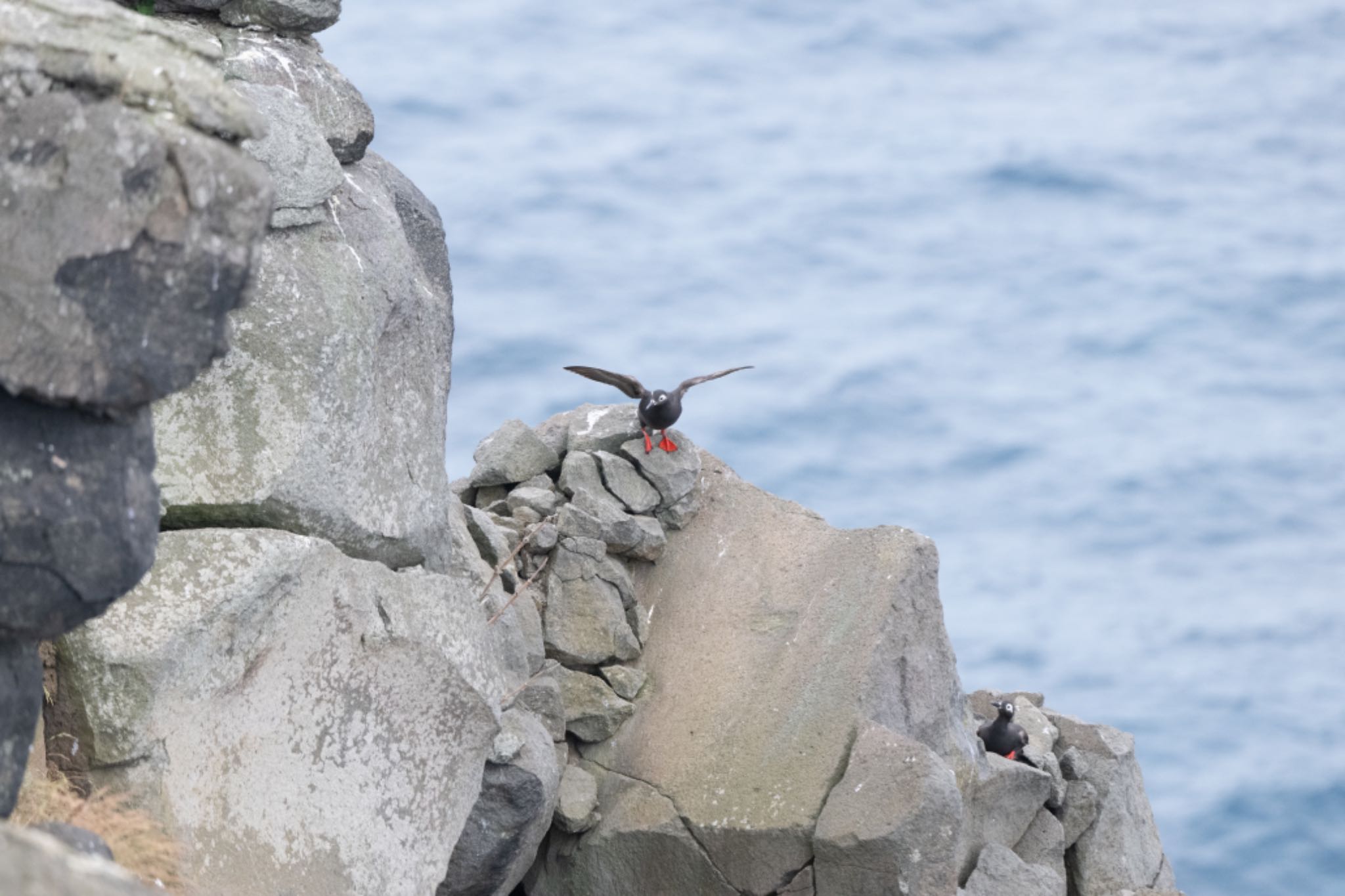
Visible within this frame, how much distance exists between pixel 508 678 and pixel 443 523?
1.26 metres

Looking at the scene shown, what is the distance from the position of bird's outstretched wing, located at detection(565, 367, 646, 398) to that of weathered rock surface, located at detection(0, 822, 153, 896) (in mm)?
9052

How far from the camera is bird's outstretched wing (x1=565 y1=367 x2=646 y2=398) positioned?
14078 millimetres

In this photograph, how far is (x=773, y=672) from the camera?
42.0 feet

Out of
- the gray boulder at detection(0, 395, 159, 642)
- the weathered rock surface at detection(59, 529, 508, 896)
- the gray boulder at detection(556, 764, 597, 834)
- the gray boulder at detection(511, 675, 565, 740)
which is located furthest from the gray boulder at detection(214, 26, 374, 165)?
the gray boulder at detection(0, 395, 159, 642)

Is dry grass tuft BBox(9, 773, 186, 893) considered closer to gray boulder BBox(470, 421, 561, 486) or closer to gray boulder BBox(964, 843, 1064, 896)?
gray boulder BBox(470, 421, 561, 486)

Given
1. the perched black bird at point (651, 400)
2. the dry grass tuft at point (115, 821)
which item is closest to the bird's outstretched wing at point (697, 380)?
the perched black bird at point (651, 400)

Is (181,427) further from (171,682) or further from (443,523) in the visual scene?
(443,523)

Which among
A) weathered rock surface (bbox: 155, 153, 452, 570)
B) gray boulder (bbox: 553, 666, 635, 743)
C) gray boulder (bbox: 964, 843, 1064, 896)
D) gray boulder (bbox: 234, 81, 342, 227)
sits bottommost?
gray boulder (bbox: 964, 843, 1064, 896)

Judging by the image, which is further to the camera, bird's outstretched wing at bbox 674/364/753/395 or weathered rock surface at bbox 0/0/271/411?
bird's outstretched wing at bbox 674/364/753/395

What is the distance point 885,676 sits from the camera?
12539 mm

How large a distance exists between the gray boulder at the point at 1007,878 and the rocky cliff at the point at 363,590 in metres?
0.03

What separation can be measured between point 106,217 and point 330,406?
3.82 meters

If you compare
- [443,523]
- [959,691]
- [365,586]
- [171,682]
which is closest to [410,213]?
[443,523]

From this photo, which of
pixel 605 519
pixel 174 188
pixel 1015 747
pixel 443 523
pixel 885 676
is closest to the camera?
pixel 174 188
